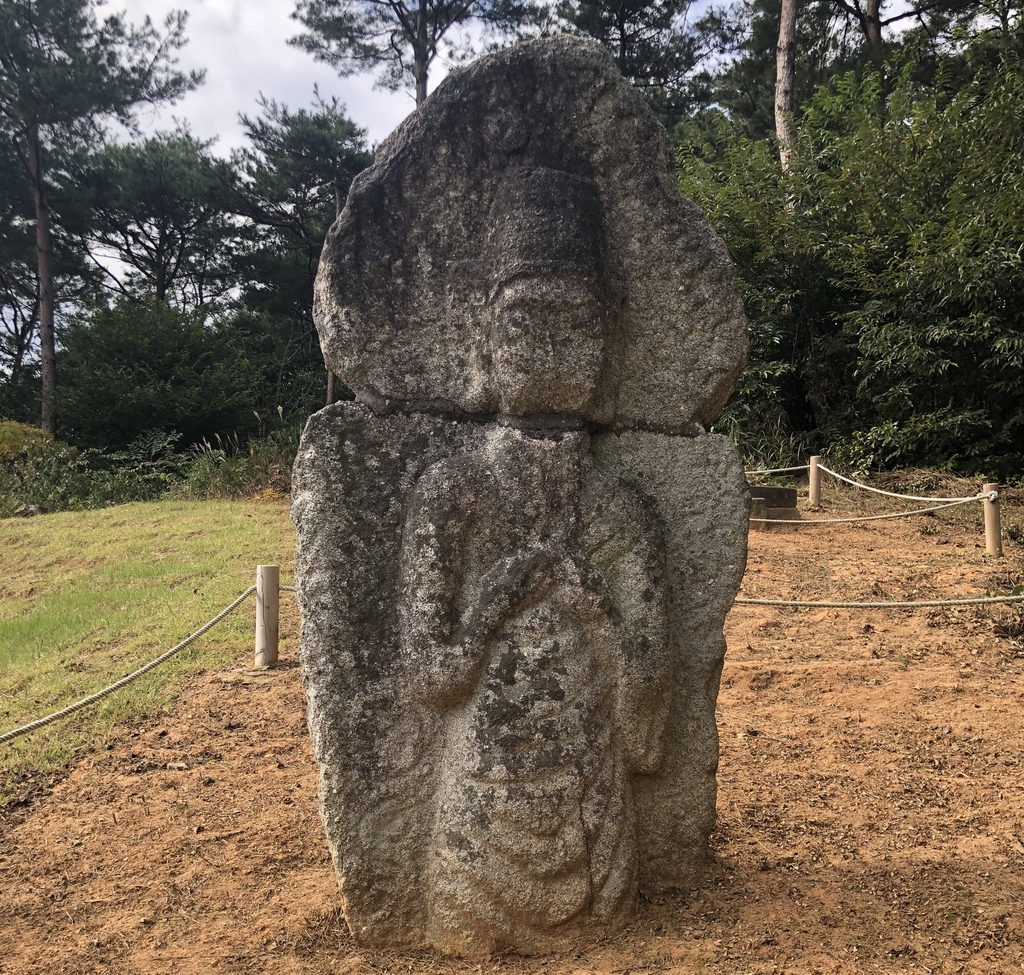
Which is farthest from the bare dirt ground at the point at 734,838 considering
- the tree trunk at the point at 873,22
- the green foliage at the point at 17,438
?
the tree trunk at the point at 873,22

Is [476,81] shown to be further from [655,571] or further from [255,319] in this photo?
[255,319]

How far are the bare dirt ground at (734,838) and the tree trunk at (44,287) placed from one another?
1304 centimetres

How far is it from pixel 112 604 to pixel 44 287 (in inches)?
470

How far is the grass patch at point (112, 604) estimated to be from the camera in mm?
4336

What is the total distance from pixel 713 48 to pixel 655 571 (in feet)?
53.4

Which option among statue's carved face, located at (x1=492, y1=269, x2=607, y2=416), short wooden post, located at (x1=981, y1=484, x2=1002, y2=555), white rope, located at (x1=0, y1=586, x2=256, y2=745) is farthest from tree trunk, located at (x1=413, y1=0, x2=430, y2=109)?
statue's carved face, located at (x1=492, y1=269, x2=607, y2=416)

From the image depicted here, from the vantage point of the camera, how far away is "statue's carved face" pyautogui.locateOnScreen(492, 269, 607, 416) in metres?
2.20

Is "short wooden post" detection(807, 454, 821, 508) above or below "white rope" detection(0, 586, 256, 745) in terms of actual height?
above

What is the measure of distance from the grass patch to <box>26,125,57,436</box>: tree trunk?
19.5ft

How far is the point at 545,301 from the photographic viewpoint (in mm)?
2189

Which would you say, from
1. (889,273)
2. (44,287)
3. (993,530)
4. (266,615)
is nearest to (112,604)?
(266,615)

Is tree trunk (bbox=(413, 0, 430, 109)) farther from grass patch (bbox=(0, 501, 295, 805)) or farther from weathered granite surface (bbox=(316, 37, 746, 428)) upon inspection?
weathered granite surface (bbox=(316, 37, 746, 428))

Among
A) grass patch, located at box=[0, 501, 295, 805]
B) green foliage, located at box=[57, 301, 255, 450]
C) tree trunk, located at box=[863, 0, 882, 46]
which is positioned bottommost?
grass patch, located at box=[0, 501, 295, 805]

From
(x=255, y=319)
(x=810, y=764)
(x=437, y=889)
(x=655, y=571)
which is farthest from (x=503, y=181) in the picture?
(x=255, y=319)
